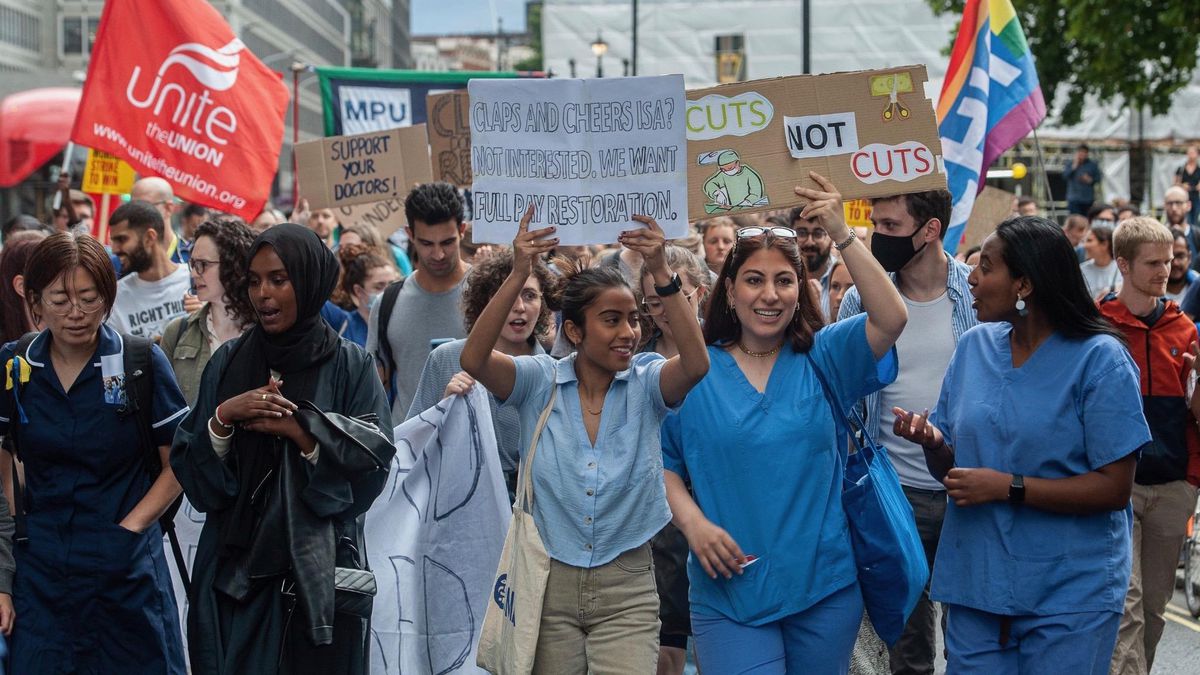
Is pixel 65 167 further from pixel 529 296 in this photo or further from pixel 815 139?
pixel 815 139

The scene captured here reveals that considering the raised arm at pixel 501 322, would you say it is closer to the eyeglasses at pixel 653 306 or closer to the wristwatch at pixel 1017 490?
the eyeglasses at pixel 653 306

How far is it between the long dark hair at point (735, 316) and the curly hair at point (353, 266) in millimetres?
3991

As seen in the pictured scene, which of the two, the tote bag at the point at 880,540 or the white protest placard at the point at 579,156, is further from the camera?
the white protest placard at the point at 579,156

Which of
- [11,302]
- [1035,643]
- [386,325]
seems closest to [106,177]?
[386,325]

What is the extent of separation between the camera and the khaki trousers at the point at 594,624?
183 inches

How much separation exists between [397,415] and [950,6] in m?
33.2

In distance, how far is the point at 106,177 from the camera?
12211mm

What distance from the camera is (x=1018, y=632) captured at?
14.8 ft

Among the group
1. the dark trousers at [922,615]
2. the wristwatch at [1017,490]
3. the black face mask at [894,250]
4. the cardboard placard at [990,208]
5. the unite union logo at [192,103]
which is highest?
the unite union logo at [192,103]

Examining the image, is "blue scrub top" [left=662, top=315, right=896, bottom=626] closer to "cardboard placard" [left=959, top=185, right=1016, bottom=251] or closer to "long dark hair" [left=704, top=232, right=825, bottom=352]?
"long dark hair" [left=704, top=232, right=825, bottom=352]

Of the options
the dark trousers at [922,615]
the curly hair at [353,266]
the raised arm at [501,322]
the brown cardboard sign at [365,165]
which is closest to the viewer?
the raised arm at [501,322]

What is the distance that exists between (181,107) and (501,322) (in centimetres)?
548

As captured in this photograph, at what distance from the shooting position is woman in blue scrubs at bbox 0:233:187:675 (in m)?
4.84

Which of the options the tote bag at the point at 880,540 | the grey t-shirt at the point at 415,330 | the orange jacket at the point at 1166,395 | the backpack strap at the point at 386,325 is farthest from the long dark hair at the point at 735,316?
the backpack strap at the point at 386,325
